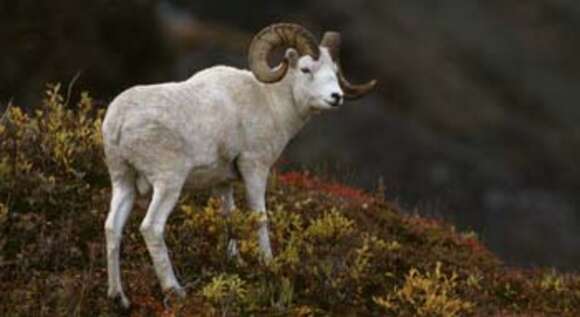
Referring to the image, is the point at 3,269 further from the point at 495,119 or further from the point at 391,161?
the point at 495,119

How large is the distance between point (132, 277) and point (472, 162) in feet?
89.3

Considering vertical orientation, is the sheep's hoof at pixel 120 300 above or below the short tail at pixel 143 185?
below

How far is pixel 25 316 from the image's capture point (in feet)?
35.0

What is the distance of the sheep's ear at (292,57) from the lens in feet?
38.9

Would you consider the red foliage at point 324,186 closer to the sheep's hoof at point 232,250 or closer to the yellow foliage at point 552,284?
the yellow foliage at point 552,284

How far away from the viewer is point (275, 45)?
11.8 m

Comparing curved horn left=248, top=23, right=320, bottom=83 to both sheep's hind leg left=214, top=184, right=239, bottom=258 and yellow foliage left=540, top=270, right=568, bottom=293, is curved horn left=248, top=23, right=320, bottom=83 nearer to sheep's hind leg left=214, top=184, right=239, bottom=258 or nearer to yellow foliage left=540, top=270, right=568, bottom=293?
sheep's hind leg left=214, top=184, right=239, bottom=258

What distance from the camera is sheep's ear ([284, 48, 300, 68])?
38.9ft

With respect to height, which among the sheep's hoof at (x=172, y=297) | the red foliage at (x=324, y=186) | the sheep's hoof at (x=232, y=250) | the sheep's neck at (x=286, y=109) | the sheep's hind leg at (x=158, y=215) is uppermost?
the red foliage at (x=324, y=186)

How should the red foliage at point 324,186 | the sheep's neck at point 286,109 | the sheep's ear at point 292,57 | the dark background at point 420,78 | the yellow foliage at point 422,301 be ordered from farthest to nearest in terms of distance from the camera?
the dark background at point 420,78 → the red foliage at point 324,186 → the sheep's neck at point 286,109 → the sheep's ear at point 292,57 → the yellow foliage at point 422,301

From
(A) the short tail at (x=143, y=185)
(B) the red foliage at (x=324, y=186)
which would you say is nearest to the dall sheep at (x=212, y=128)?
(A) the short tail at (x=143, y=185)

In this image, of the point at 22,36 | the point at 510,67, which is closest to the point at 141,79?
the point at 22,36

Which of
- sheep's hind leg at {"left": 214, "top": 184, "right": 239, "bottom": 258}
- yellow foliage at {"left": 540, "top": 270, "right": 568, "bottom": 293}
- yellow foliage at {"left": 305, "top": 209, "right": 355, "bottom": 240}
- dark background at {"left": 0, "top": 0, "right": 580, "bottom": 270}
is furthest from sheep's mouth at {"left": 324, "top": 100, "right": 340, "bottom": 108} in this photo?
dark background at {"left": 0, "top": 0, "right": 580, "bottom": 270}

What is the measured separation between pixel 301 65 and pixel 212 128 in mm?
1227
